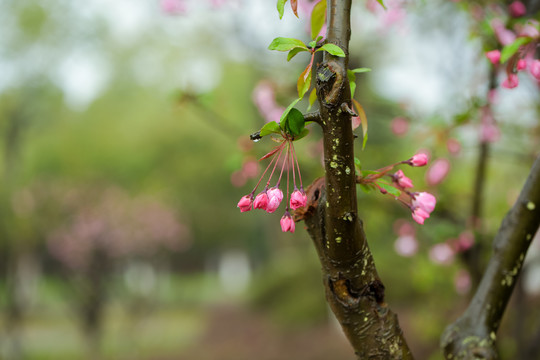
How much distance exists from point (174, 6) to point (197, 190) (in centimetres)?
1558

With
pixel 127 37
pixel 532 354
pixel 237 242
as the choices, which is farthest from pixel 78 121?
pixel 532 354

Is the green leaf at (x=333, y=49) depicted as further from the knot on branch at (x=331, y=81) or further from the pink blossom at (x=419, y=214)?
the pink blossom at (x=419, y=214)

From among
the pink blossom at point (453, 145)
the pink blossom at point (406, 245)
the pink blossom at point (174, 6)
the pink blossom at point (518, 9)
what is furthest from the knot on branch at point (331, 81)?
the pink blossom at point (174, 6)

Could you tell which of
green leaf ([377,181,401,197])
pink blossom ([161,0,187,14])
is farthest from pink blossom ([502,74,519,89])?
pink blossom ([161,0,187,14])

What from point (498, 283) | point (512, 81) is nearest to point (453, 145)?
point (512, 81)

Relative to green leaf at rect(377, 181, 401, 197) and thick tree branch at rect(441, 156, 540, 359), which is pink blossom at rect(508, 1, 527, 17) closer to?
thick tree branch at rect(441, 156, 540, 359)

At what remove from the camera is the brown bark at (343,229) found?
78cm

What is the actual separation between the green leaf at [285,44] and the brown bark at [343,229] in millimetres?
51

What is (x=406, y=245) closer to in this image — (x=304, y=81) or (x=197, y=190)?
(x=304, y=81)

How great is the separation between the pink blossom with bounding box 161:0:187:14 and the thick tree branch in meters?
2.83

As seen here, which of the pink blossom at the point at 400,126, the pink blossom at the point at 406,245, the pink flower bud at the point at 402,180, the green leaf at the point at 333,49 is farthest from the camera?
the pink blossom at the point at 406,245

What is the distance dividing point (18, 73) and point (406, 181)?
10507mm

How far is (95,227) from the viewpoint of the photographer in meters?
9.34

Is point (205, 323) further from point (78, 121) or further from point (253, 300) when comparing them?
point (78, 121)
